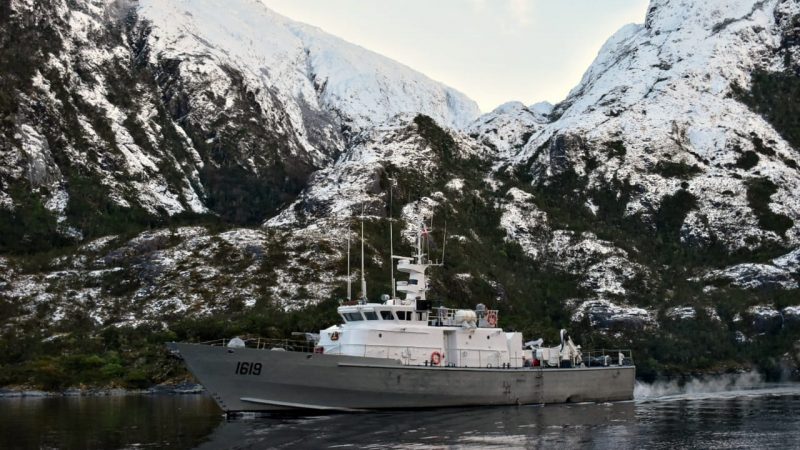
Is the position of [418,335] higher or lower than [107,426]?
higher

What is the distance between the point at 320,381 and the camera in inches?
2234

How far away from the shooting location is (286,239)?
7657 inches

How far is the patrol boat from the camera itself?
185ft

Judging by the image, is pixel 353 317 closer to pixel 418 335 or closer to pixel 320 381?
pixel 418 335

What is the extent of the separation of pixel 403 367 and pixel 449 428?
28.7 feet

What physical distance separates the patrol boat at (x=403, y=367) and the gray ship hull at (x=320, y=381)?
0.22 feet

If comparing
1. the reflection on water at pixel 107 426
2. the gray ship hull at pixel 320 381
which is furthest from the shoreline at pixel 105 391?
the gray ship hull at pixel 320 381

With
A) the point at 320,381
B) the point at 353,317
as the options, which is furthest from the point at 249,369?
the point at 353,317

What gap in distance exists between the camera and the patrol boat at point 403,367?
56469mm

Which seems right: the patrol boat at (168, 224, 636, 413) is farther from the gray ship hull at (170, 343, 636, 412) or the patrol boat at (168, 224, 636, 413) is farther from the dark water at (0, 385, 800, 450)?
the dark water at (0, 385, 800, 450)

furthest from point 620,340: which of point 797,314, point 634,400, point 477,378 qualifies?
point 477,378

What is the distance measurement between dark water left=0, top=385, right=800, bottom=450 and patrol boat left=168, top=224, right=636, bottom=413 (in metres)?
1.37

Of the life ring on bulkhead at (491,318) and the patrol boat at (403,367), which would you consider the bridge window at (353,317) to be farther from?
the life ring on bulkhead at (491,318)

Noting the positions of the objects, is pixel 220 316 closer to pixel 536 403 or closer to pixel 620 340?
pixel 620 340
